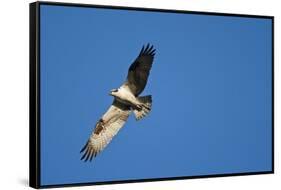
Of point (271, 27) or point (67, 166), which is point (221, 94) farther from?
point (67, 166)

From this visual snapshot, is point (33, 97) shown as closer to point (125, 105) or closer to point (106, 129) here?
point (106, 129)

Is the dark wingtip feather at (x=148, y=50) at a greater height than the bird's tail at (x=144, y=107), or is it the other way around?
the dark wingtip feather at (x=148, y=50)

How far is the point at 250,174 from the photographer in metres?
7.68

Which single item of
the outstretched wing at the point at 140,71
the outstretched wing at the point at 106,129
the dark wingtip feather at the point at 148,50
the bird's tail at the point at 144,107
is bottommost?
the outstretched wing at the point at 106,129

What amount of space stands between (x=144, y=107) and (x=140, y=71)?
1.01 ft

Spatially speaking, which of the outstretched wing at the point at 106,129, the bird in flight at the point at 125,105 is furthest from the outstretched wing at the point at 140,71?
the outstretched wing at the point at 106,129

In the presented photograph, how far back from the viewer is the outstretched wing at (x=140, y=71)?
22.9ft

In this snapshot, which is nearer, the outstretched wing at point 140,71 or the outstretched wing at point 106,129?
the outstretched wing at point 106,129

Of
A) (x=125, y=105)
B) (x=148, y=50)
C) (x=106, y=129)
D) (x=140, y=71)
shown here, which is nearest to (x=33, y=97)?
(x=106, y=129)

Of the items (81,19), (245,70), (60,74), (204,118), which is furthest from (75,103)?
(245,70)

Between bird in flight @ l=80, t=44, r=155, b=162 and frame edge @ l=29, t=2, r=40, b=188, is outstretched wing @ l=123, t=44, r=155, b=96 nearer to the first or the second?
bird in flight @ l=80, t=44, r=155, b=162

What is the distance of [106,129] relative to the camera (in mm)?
6898

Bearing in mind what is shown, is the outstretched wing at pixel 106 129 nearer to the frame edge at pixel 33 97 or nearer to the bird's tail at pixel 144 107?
the bird's tail at pixel 144 107

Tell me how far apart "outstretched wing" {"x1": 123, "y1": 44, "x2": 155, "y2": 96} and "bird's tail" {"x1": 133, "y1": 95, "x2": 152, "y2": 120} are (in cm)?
8
